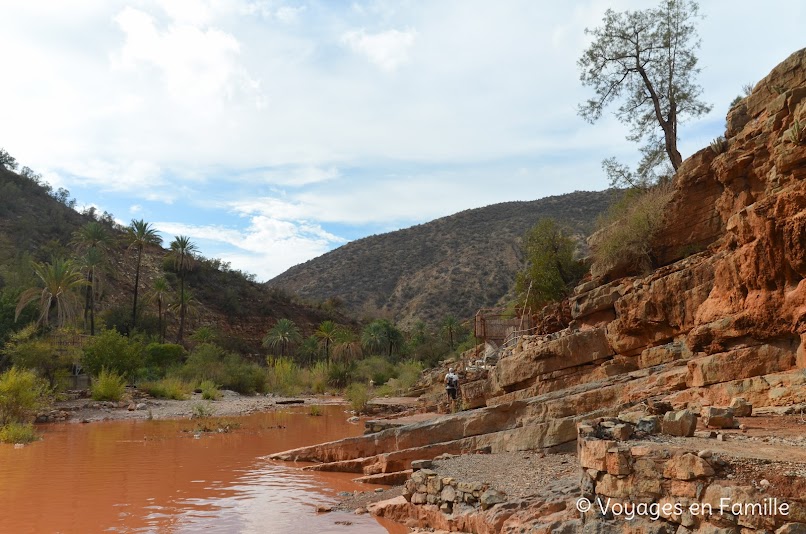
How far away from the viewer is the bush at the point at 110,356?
3584 centimetres

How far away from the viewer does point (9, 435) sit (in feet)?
68.3

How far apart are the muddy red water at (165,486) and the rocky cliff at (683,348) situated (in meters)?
1.76

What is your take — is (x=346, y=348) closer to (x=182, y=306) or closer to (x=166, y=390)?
(x=182, y=306)

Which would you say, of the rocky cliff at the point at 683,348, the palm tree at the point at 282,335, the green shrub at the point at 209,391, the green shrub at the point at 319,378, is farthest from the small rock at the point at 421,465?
the palm tree at the point at 282,335

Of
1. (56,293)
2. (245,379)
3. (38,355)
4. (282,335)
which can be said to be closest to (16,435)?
(38,355)

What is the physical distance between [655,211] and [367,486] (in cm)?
1200

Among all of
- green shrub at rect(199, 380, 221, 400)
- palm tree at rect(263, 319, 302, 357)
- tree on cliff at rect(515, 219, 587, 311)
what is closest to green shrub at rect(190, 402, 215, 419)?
green shrub at rect(199, 380, 221, 400)

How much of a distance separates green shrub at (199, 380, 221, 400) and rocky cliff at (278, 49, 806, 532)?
22882mm

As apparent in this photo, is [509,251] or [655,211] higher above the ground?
[509,251]

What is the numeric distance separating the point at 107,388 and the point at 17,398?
9.44 metres

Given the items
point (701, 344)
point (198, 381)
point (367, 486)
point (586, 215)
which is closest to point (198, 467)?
point (367, 486)

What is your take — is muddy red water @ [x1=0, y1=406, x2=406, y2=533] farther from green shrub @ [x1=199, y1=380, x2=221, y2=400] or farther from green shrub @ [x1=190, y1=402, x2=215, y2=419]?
green shrub @ [x1=199, y1=380, x2=221, y2=400]

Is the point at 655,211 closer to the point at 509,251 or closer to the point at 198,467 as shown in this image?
the point at 198,467

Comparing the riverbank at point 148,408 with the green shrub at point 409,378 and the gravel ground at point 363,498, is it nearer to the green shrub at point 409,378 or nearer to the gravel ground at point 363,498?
the green shrub at point 409,378
